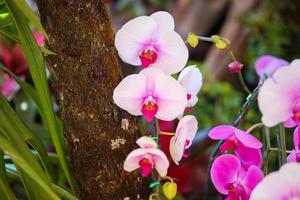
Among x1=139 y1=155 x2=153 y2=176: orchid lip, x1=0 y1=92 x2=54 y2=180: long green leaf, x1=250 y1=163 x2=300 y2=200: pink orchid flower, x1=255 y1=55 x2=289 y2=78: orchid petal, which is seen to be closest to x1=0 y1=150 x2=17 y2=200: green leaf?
x1=0 y1=92 x2=54 y2=180: long green leaf

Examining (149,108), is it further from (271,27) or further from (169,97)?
(271,27)

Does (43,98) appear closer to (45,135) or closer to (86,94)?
(86,94)

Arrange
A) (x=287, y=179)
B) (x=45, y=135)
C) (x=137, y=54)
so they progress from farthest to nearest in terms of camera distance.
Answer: (x=45, y=135) < (x=137, y=54) < (x=287, y=179)

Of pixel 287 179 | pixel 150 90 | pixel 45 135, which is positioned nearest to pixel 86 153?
pixel 150 90

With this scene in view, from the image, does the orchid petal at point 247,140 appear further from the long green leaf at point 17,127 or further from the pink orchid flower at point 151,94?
the long green leaf at point 17,127

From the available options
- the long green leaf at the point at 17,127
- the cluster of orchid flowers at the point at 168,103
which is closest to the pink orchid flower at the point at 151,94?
the cluster of orchid flowers at the point at 168,103

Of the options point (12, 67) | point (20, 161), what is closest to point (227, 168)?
point (20, 161)
